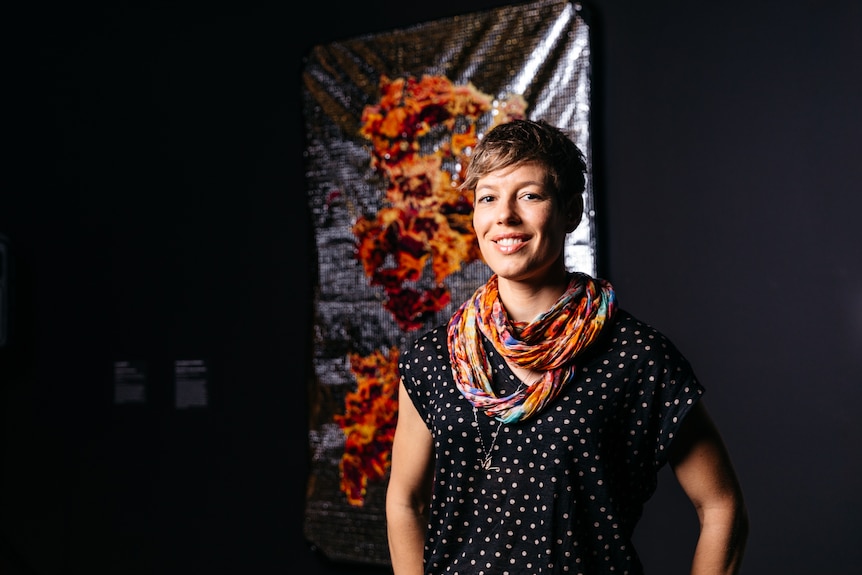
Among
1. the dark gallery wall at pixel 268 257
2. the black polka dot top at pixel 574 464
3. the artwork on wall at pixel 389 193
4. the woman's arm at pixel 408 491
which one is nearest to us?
the black polka dot top at pixel 574 464

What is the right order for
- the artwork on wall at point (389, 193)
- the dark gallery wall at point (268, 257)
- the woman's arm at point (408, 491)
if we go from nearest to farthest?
the woman's arm at point (408, 491), the dark gallery wall at point (268, 257), the artwork on wall at point (389, 193)

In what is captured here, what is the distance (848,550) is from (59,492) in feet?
8.96

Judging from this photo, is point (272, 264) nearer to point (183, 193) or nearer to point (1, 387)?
point (183, 193)

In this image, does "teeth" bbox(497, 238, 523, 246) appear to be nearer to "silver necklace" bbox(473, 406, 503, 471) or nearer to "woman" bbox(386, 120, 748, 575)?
"woman" bbox(386, 120, 748, 575)

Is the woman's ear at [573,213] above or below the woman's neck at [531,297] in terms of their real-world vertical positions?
above

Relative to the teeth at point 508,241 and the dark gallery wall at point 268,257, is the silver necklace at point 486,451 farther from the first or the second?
the dark gallery wall at point 268,257

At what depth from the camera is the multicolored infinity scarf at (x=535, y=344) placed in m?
1.39

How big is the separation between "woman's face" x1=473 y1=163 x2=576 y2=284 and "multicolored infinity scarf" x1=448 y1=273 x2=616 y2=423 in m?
0.08

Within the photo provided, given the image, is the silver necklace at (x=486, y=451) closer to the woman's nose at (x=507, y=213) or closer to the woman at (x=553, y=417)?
the woman at (x=553, y=417)

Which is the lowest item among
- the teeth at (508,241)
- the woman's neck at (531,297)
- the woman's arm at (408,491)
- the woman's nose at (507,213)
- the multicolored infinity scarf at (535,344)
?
the woman's arm at (408,491)

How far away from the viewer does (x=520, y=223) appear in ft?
4.57

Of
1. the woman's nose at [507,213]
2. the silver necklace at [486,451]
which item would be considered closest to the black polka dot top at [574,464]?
the silver necklace at [486,451]

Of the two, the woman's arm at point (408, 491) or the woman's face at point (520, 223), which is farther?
the woman's arm at point (408, 491)

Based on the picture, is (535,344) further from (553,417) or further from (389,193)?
(389,193)
